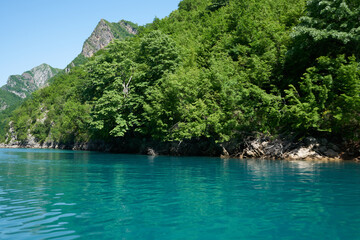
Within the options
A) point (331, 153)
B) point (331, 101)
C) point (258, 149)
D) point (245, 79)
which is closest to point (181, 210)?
point (331, 153)

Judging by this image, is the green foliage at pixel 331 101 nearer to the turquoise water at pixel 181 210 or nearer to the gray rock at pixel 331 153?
the gray rock at pixel 331 153

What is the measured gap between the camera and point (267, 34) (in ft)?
125

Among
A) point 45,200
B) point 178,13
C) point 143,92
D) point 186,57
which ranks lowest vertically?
point 45,200

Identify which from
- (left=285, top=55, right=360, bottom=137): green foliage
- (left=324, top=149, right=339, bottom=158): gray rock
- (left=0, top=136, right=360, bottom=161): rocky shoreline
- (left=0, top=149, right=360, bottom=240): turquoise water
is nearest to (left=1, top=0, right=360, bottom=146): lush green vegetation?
(left=285, top=55, right=360, bottom=137): green foliage

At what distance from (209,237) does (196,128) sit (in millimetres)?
27643

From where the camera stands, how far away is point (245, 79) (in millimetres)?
35094

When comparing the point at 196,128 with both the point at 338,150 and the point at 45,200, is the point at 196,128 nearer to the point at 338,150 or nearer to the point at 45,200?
the point at 338,150

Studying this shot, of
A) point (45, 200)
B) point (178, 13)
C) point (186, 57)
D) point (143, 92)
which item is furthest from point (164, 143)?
point (178, 13)

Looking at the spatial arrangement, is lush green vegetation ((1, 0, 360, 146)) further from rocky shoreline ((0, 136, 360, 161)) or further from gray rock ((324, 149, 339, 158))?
gray rock ((324, 149, 339, 158))

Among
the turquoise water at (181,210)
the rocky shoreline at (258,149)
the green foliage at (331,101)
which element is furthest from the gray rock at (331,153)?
the turquoise water at (181,210)

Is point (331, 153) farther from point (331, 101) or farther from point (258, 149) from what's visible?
point (258, 149)

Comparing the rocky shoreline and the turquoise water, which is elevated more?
the rocky shoreline

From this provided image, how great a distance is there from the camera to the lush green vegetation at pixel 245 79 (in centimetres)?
2689

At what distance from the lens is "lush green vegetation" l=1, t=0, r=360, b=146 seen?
26.9 meters
